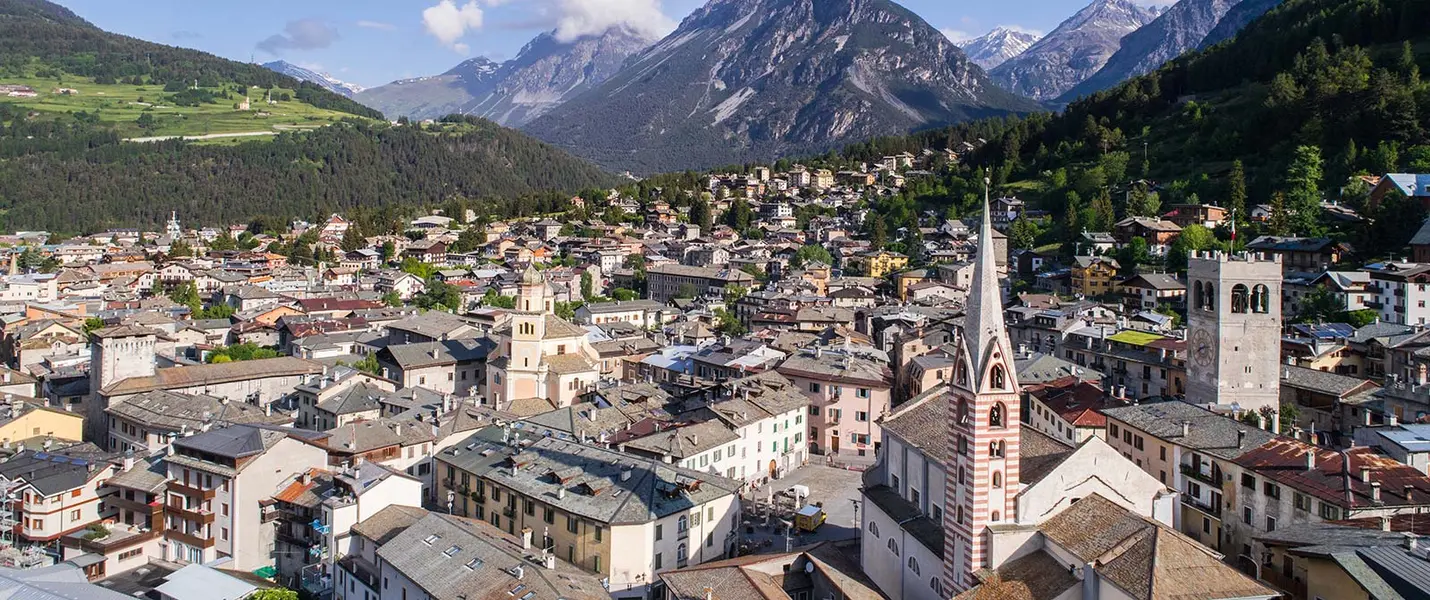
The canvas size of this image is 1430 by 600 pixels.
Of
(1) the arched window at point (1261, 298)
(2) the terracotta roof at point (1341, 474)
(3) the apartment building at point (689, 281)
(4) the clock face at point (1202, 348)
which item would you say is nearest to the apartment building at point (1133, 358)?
(4) the clock face at point (1202, 348)

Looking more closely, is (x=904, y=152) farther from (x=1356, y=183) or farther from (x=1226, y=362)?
(x=1226, y=362)

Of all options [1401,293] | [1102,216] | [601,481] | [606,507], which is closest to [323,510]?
[601,481]

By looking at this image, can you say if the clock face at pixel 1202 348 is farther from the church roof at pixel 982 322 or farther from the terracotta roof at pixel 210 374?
the terracotta roof at pixel 210 374

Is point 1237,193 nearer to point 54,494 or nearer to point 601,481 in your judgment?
point 601,481

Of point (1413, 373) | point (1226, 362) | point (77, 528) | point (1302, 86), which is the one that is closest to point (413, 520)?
point (77, 528)

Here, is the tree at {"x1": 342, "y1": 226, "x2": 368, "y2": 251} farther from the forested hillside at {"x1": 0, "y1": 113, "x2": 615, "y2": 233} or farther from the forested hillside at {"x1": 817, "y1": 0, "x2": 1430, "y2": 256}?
the forested hillside at {"x1": 817, "y1": 0, "x2": 1430, "y2": 256}

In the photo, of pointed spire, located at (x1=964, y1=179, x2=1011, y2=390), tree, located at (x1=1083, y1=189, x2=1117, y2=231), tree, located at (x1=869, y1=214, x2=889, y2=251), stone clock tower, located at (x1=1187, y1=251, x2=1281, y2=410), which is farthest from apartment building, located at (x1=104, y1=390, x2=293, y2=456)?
tree, located at (x1=869, y1=214, x2=889, y2=251)
